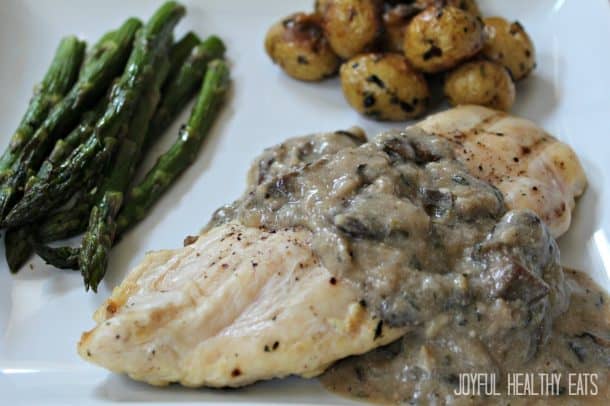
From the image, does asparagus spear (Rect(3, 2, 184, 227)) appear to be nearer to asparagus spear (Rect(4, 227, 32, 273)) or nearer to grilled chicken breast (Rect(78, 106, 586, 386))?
asparagus spear (Rect(4, 227, 32, 273))

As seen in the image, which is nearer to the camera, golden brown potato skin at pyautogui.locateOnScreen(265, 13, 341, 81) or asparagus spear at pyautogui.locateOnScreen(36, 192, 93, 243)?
asparagus spear at pyautogui.locateOnScreen(36, 192, 93, 243)

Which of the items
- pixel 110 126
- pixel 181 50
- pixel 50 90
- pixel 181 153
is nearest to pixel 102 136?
pixel 110 126

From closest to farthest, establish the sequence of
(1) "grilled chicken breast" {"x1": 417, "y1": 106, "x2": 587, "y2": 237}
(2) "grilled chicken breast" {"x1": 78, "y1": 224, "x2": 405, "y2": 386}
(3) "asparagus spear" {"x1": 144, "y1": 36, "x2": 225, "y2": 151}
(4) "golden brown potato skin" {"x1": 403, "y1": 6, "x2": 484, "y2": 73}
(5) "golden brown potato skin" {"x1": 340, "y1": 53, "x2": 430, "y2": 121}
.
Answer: (2) "grilled chicken breast" {"x1": 78, "y1": 224, "x2": 405, "y2": 386}
(1) "grilled chicken breast" {"x1": 417, "y1": 106, "x2": 587, "y2": 237}
(4) "golden brown potato skin" {"x1": 403, "y1": 6, "x2": 484, "y2": 73}
(5) "golden brown potato skin" {"x1": 340, "y1": 53, "x2": 430, "y2": 121}
(3) "asparagus spear" {"x1": 144, "y1": 36, "x2": 225, "y2": 151}

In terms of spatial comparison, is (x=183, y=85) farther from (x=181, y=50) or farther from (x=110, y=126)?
(x=110, y=126)

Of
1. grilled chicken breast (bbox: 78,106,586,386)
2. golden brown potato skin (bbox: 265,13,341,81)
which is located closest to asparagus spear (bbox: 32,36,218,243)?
golden brown potato skin (bbox: 265,13,341,81)

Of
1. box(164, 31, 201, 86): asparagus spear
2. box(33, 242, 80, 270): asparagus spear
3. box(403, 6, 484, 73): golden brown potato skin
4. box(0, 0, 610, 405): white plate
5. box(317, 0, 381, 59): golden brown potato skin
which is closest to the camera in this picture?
box(0, 0, 610, 405): white plate

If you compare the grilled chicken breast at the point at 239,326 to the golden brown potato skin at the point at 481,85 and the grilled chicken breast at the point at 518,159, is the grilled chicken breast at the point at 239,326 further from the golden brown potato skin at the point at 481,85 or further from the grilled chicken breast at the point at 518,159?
the golden brown potato skin at the point at 481,85

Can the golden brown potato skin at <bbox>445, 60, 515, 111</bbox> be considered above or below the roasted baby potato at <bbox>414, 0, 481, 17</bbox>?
below

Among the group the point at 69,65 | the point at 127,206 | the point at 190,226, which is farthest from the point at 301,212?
the point at 69,65
